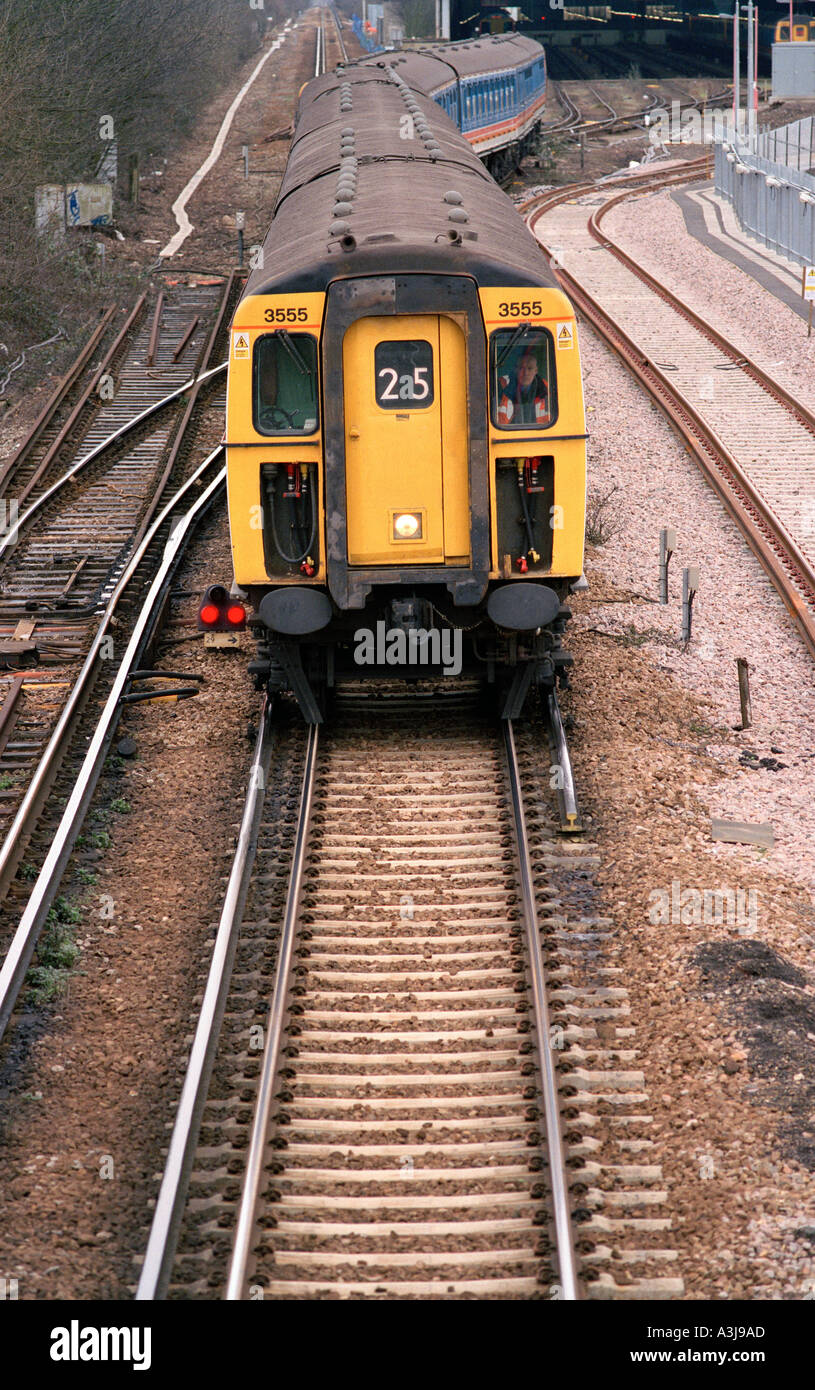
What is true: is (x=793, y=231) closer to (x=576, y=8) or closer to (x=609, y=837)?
(x=609, y=837)

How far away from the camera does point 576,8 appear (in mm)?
72688

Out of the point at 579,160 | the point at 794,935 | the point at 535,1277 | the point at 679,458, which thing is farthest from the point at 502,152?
the point at 535,1277

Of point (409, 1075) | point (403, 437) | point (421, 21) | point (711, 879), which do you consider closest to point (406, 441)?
point (403, 437)

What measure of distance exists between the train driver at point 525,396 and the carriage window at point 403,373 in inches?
20.0

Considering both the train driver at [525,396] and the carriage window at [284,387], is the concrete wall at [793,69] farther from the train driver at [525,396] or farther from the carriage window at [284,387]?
the carriage window at [284,387]

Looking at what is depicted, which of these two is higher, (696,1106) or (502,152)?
(502,152)

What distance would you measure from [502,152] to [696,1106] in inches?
1473

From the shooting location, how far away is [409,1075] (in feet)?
22.1

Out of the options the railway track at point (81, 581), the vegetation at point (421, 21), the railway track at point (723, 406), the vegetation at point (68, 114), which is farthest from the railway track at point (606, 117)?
the railway track at point (81, 581)

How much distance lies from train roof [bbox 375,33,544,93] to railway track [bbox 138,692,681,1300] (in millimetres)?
15450

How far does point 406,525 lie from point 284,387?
1.19 metres

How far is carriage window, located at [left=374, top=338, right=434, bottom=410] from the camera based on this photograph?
915cm

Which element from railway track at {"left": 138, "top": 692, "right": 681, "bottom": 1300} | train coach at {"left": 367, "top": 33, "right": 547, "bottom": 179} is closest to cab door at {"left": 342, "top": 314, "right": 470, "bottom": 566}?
railway track at {"left": 138, "top": 692, "right": 681, "bottom": 1300}

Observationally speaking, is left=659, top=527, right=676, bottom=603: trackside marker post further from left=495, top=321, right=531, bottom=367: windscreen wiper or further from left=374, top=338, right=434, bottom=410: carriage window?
left=374, top=338, right=434, bottom=410: carriage window
